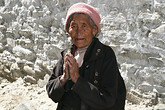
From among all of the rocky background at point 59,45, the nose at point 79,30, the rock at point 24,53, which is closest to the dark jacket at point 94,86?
the nose at point 79,30

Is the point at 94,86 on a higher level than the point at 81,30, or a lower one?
lower

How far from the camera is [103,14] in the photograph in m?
2.57

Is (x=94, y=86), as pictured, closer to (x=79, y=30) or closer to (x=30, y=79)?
(x=79, y=30)

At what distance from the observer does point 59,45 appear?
293 cm

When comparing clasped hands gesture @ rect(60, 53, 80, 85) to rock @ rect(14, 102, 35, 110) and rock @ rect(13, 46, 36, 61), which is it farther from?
rock @ rect(13, 46, 36, 61)

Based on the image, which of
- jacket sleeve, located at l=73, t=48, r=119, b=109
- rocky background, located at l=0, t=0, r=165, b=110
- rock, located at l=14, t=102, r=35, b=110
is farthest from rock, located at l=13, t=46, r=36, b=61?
jacket sleeve, located at l=73, t=48, r=119, b=109

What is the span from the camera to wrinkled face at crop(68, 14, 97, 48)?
1.08m

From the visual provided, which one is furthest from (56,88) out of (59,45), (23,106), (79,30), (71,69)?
(59,45)

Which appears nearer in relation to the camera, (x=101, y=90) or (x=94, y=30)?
(x=101, y=90)

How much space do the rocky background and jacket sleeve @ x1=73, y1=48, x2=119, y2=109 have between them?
139cm

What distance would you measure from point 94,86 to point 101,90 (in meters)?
0.05

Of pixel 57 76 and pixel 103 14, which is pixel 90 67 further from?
pixel 103 14

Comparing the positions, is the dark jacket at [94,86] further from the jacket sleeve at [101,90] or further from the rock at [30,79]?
the rock at [30,79]

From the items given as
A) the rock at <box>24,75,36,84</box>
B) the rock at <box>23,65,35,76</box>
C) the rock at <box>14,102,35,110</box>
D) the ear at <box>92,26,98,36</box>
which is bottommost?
the rock at <box>14,102,35,110</box>
